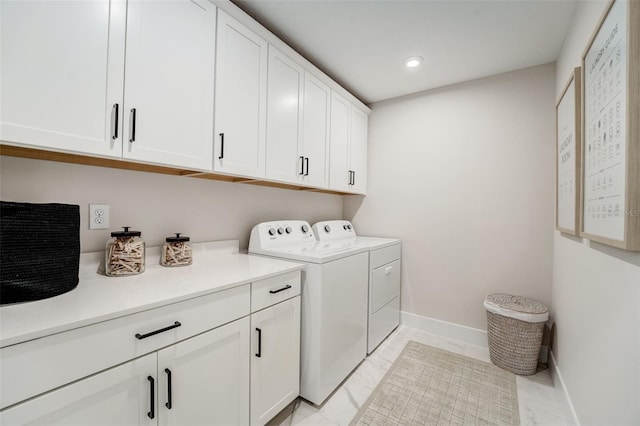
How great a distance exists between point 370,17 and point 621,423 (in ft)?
7.09

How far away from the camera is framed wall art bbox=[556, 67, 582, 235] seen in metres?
1.37

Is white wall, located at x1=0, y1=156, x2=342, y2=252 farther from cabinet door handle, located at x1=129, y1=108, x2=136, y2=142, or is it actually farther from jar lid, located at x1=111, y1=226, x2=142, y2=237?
cabinet door handle, located at x1=129, y1=108, x2=136, y2=142

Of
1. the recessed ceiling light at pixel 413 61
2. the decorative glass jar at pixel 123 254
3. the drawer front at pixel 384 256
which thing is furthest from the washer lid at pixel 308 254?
the recessed ceiling light at pixel 413 61

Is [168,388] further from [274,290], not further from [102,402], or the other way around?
[274,290]

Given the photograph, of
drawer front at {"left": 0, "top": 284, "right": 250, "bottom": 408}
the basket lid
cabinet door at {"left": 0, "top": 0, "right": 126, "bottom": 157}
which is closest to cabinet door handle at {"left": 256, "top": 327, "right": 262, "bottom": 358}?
drawer front at {"left": 0, "top": 284, "right": 250, "bottom": 408}

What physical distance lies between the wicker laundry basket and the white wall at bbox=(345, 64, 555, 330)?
11.5 inches

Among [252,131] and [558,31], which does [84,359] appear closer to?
[252,131]

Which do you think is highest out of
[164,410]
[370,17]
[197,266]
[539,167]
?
[370,17]

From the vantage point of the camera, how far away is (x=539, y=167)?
6.95ft

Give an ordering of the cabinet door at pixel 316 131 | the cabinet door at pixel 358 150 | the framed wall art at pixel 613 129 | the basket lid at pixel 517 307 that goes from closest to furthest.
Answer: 1. the framed wall art at pixel 613 129
2. the basket lid at pixel 517 307
3. the cabinet door at pixel 316 131
4. the cabinet door at pixel 358 150

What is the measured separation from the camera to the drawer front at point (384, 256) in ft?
7.04

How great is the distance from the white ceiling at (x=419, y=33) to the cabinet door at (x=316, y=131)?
243mm

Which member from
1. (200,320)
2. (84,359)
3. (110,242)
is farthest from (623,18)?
(110,242)

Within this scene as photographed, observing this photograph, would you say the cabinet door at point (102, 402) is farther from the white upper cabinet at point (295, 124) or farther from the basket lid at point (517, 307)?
the basket lid at point (517, 307)
